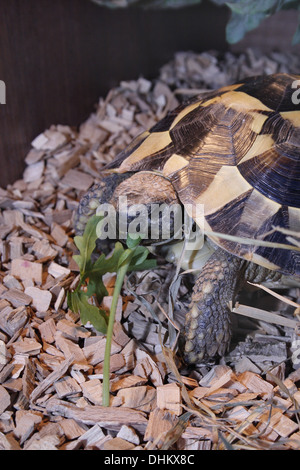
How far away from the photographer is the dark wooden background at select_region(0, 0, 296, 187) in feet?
9.80

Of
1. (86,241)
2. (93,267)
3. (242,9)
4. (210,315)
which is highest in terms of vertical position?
(242,9)

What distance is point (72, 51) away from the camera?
3510 mm

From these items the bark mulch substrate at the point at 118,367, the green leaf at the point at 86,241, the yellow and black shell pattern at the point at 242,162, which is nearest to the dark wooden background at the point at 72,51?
the bark mulch substrate at the point at 118,367

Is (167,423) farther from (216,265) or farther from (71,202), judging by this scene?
(71,202)

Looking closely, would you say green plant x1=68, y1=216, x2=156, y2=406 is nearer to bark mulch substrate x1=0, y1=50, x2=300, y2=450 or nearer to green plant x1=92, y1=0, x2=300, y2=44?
bark mulch substrate x1=0, y1=50, x2=300, y2=450

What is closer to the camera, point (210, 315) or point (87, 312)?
point (87, 312)

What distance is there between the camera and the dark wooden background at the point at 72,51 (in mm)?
2988

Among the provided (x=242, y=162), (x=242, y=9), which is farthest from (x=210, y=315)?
(x=242, y=9)

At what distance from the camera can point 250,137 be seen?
2.25 meters

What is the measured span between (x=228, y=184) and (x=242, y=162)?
0.45 feet

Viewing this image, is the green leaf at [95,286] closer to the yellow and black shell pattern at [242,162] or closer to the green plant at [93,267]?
the green plant at [93,267]

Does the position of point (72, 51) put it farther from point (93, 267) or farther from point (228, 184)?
point (93, 267)

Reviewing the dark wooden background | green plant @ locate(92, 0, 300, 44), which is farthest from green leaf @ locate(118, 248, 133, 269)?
green plant @ locate(92, 0, 300, 44)

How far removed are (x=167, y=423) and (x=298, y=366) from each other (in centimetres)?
71
